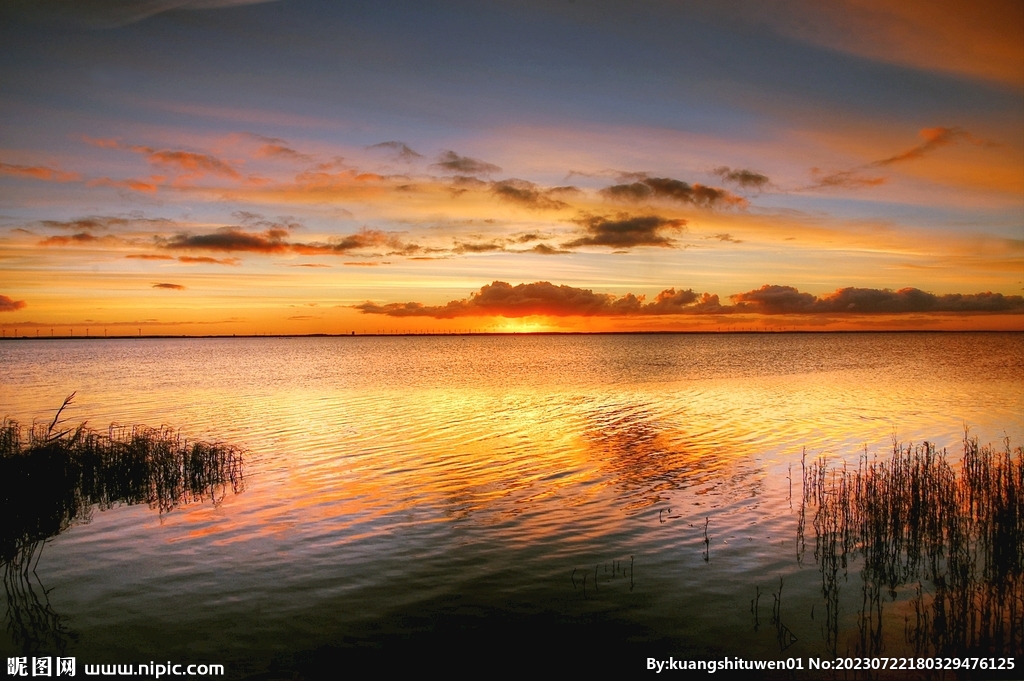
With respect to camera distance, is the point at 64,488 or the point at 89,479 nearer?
the point at 64,488

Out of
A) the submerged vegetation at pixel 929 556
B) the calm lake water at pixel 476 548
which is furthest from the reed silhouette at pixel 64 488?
the submerged vegetation at pixel 929 556

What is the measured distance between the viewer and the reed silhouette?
1296 centimetres

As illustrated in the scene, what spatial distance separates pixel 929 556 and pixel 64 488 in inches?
1016

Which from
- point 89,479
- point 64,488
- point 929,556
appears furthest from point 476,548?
point 89,479

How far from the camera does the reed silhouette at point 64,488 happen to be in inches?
510

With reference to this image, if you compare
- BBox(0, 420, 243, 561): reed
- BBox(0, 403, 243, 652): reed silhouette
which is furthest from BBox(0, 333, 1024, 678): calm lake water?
BBox(0, 420, 243, 561): reed

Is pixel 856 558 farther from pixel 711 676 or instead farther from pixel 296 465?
pixel 296 465

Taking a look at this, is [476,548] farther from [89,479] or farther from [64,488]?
[89,479]

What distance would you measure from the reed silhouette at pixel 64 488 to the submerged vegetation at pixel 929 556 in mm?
15645

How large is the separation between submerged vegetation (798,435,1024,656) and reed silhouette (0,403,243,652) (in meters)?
15.6

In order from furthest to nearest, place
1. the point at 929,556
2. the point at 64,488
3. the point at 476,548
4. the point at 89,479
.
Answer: the point at 89,479 < the point at 64,488 < the point at 476,548 < the point at 929,556

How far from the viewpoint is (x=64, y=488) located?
21.0m

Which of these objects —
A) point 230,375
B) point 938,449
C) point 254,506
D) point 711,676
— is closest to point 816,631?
point 711,676

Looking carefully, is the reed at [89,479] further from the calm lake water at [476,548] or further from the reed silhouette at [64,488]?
the calm lake water at [476,548]
